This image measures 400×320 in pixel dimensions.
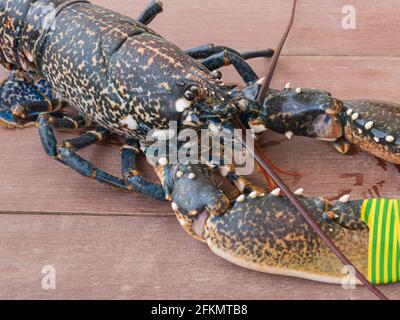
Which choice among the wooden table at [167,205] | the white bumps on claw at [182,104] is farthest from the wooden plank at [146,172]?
the white bumps on claw at [182,104]

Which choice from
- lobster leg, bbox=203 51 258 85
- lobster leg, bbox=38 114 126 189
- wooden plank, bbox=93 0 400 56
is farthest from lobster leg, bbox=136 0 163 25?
lobster leg, bbox=38 114 126 189

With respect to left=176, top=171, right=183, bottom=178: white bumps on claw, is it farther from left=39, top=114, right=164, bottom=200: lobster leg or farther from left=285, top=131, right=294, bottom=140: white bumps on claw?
left=285, top=131, right=294, bottom=140: white bumps on claw

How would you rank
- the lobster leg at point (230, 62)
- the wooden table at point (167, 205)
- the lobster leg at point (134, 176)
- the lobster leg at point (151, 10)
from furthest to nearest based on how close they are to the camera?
the lobster leg at point (151, 10), the lobster leg at point (230, 62), the lobster leg at point (134, 176), the wooden table at point (167, 205)

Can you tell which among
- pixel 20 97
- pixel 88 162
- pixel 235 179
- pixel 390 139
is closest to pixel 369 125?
pixel 390 139

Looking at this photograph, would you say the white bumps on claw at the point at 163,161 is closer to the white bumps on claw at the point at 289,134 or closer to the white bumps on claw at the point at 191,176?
the white bumps on claw at the point at 191,176

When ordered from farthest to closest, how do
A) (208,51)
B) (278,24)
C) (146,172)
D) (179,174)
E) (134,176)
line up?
(278,24) → (208,51) → (146,172) → (134,176) → (179,174)

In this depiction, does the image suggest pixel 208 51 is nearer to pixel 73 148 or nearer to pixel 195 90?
pixel 195 90
